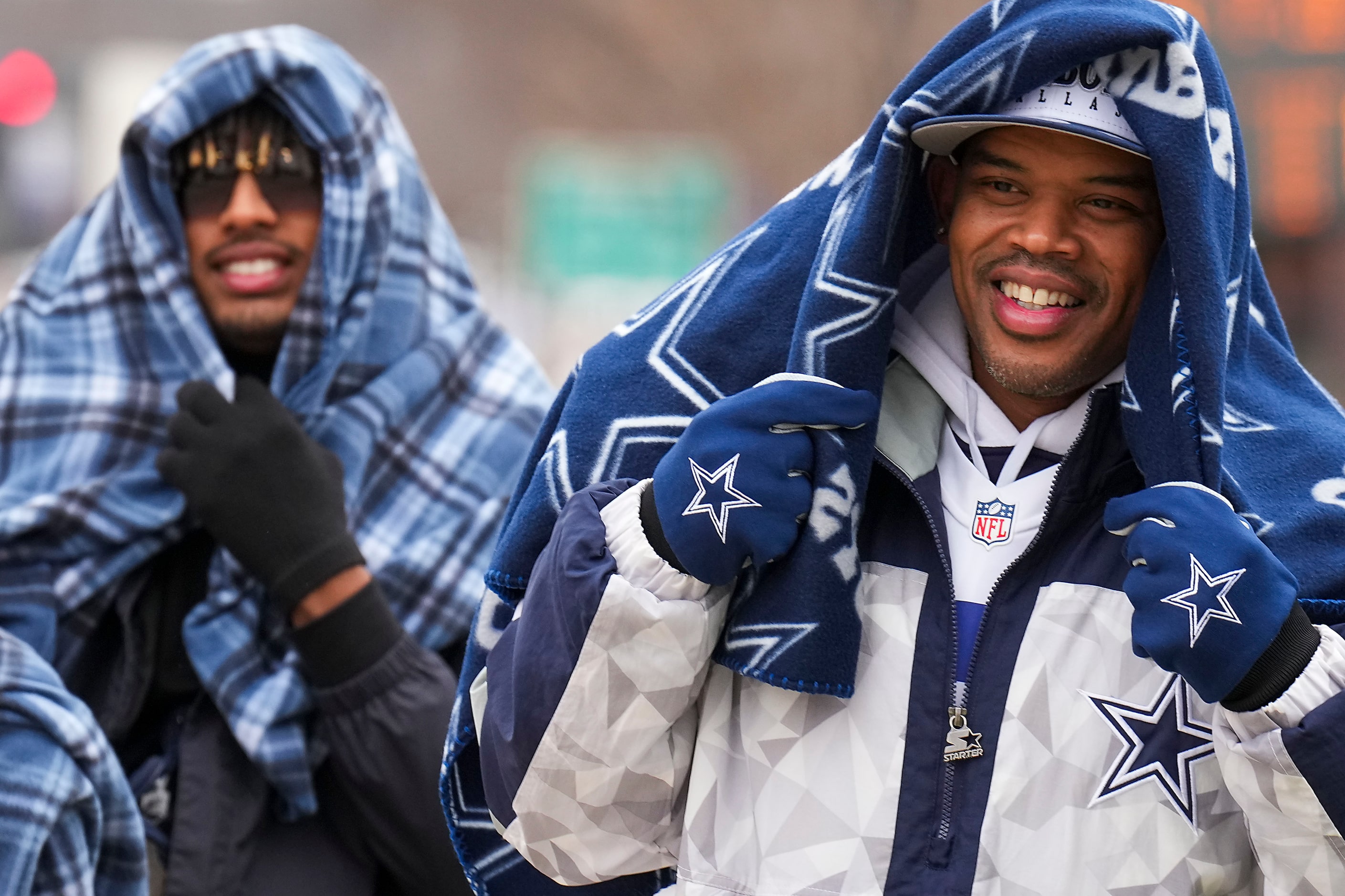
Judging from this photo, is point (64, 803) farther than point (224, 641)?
No

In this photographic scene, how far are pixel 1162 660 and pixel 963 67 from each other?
0.70 meters

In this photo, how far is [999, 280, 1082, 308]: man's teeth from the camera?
75.9 inches

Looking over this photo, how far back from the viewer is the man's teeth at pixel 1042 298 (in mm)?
1927

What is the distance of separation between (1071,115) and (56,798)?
166 cm

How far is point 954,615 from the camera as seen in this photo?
5.90 ft

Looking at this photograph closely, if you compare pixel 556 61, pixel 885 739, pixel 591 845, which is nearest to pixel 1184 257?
pixel 885 739

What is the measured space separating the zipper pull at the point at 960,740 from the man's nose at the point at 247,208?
1601 mm

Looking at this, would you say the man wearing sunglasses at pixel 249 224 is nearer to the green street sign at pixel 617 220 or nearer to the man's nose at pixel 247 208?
the man's nose at pixel 247 208

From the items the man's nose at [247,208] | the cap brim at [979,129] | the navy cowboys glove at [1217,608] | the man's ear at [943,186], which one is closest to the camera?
the navy cowboys glove at [1217,608]

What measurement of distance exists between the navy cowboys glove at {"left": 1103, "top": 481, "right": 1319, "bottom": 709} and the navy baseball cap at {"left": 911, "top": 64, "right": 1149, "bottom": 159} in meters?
0.45

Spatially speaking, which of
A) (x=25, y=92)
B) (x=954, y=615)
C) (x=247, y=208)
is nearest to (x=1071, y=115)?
(x=954, y=615)

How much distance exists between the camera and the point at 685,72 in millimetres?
12953

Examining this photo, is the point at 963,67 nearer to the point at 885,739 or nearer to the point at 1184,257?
the point at 1184,257

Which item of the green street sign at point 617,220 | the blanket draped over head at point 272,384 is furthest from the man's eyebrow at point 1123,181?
the green street sign at point 617,220
